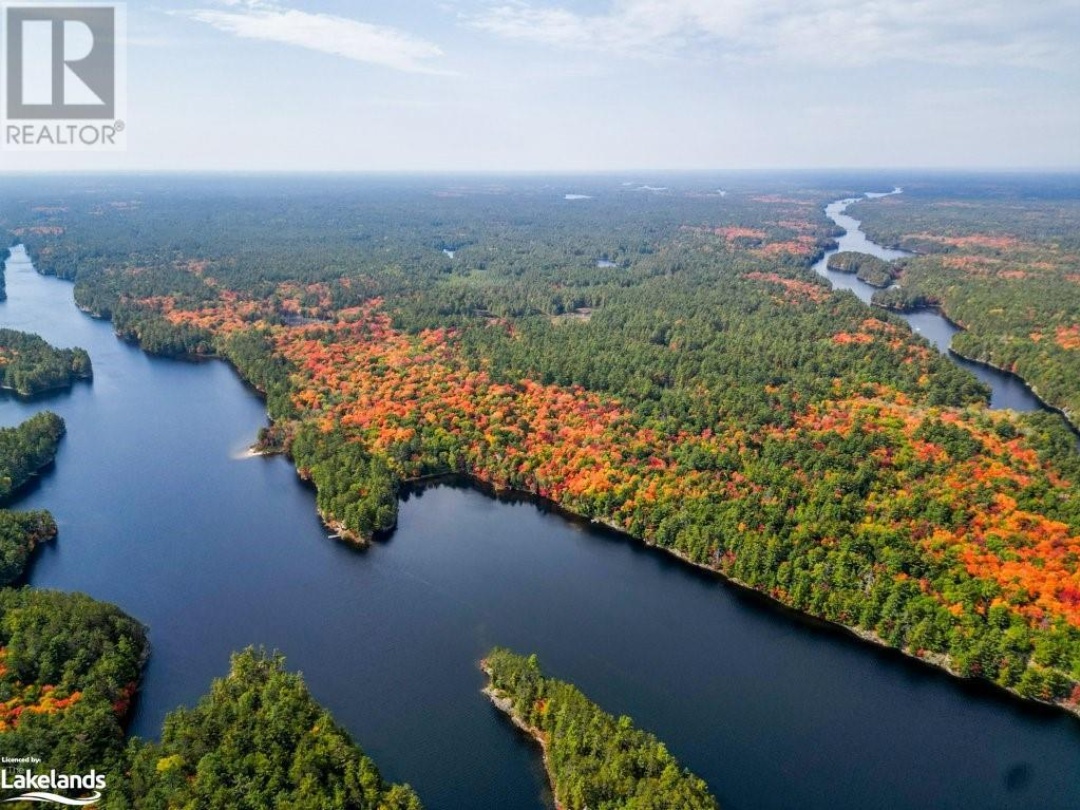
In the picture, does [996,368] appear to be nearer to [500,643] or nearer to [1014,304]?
[1014,304]

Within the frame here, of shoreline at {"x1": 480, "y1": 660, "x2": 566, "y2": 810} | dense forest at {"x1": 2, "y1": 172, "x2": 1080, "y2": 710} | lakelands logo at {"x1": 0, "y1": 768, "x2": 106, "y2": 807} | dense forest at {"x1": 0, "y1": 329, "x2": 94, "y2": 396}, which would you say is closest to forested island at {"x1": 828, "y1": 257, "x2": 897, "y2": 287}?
dense forest at {"x1": 2, "y1": 172, "x2": 1080, "y2": 710}

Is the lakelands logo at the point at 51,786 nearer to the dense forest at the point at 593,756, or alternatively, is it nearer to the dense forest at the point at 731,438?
the dense forest at the point at 593,756

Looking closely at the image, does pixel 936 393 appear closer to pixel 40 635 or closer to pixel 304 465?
pixel 304 465

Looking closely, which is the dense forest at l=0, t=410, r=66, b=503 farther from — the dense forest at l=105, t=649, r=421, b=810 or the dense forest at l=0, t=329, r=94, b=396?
the dense forest at l=105, t=649, r=421, b=810

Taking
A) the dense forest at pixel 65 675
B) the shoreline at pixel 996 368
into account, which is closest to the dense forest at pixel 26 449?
the dense forest at pixel 65 675

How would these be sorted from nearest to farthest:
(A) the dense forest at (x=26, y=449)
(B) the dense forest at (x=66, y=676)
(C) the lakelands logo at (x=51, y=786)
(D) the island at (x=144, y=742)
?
1. (C) the lakelands logo at (x=51, y=786)
2. (D) the island at (x=144, y=742)
3. (B) the dense forest at (x=66, y=676)
4. (A) the dense forest at (x=26, y=449)

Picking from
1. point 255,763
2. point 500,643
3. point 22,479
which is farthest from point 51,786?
point 22,479
